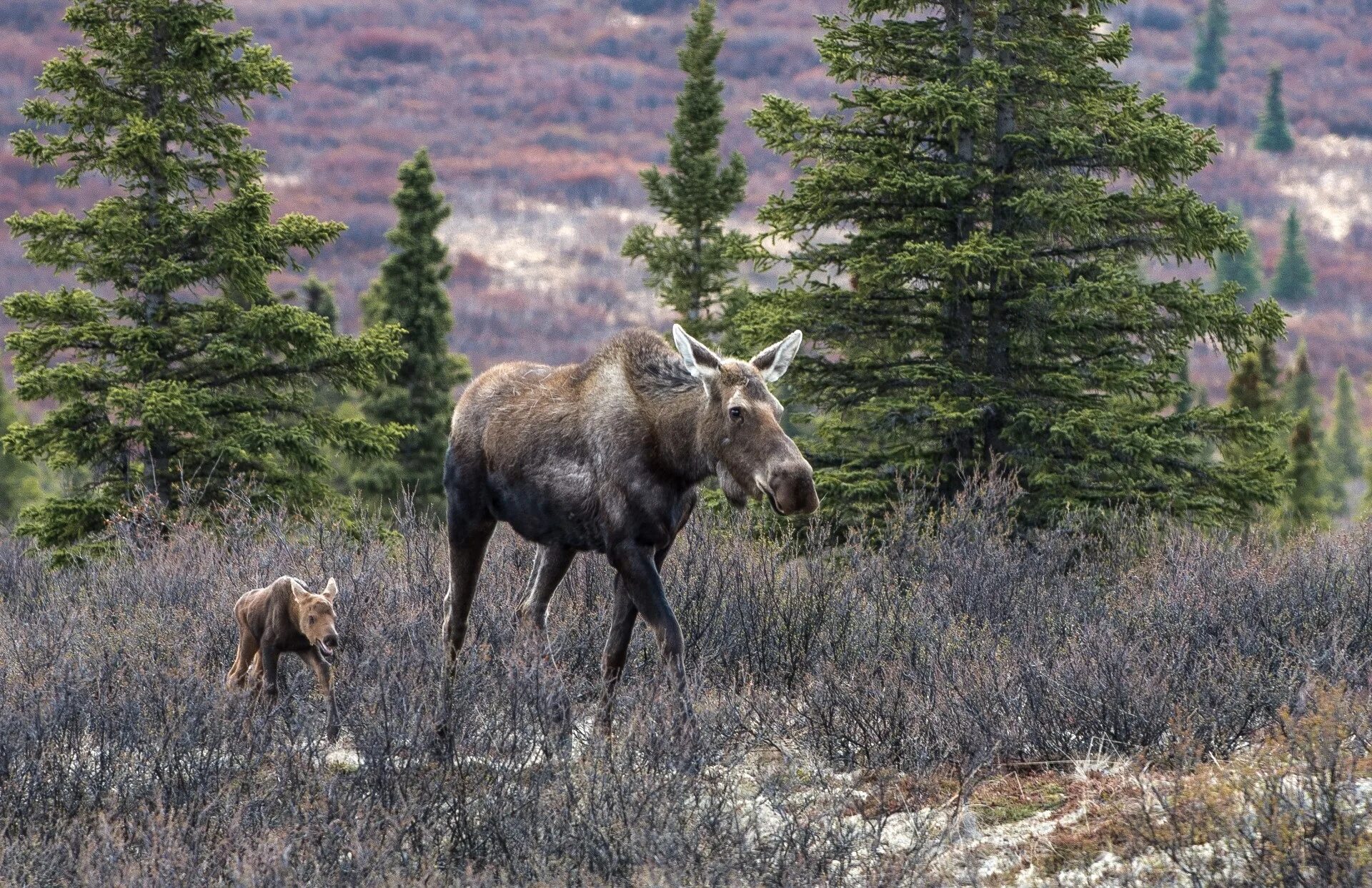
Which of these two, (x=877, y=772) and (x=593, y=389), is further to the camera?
(x=593, y=389)

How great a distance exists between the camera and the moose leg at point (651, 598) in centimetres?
692

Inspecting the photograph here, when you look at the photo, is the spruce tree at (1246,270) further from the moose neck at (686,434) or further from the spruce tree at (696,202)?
the moose neck at (686,434)

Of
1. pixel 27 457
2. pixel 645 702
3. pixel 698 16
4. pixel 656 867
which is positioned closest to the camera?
pixel 656 867

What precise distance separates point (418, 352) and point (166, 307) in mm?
10505

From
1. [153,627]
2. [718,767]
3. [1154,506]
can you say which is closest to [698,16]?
[1154,506]

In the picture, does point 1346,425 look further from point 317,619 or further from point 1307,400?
point 317,619

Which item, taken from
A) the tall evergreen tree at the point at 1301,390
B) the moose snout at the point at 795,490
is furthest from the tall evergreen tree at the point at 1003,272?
the tall evergreen tree at the point at 1301,390

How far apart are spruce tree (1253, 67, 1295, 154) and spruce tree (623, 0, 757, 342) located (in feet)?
418

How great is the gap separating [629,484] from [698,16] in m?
19.2

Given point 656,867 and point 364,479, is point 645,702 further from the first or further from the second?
point 364,479

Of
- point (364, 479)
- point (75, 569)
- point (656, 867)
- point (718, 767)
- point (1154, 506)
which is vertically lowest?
point (364, 479)

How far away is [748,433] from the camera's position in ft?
21.9

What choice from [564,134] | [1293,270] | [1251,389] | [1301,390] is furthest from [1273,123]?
[1251,389]

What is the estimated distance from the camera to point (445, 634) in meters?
7.92
